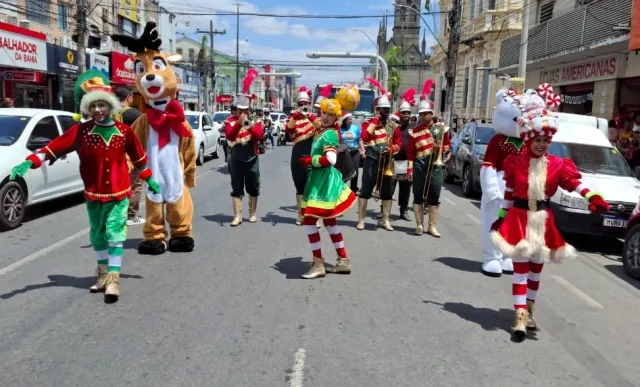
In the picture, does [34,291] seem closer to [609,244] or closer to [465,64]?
[609,244]

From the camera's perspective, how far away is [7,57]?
18516mm

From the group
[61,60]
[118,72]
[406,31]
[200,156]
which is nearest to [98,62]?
[118,72]

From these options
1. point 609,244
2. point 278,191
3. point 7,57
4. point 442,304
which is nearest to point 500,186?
point 442,304

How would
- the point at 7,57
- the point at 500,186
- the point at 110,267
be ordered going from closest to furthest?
the point at 110,267 < the point at 500,186 < the point at 7,57

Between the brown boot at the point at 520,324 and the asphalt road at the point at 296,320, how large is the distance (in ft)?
0.32

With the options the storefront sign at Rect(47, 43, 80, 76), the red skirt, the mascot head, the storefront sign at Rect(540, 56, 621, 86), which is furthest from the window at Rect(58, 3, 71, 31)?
the red skirt

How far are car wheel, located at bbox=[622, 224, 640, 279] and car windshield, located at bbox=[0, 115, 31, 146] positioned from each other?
835cm

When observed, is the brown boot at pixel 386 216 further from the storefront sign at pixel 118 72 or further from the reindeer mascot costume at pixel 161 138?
the storefront sign at pixel 118 72

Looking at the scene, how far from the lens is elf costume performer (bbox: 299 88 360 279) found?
5.82 m

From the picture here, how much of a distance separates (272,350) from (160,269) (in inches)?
98.8

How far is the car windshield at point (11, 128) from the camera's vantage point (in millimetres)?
8289

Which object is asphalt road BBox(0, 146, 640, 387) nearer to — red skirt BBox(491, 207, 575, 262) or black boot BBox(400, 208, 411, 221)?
red skirt BBox(491, 207, 575, 262)

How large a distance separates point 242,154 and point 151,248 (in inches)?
94.5

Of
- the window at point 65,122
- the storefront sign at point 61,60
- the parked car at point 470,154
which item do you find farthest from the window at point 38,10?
the parked car at point 470,154
